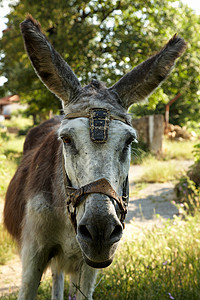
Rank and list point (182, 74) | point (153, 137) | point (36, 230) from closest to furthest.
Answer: point (36, 230)
point (182, 74)
point (153, 137)

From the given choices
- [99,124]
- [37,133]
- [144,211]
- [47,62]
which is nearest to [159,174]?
[144,211]

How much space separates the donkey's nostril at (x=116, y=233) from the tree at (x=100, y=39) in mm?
9228

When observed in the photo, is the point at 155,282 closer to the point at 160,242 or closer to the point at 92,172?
the point at 160,242

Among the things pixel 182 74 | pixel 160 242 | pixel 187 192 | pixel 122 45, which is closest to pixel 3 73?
pixel 122 45

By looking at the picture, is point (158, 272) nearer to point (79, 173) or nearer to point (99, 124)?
point (79, 173)

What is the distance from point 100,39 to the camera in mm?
11695

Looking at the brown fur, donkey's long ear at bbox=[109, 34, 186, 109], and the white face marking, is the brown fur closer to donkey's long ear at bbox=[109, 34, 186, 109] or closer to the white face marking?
the white face marking

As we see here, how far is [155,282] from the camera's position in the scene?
10.0ft

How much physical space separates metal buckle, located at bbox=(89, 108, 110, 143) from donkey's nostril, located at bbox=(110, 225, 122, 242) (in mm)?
547

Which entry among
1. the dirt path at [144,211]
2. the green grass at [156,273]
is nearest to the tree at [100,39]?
the dirt path at [144,211]

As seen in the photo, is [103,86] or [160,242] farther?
[160,242]

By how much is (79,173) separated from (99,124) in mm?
353

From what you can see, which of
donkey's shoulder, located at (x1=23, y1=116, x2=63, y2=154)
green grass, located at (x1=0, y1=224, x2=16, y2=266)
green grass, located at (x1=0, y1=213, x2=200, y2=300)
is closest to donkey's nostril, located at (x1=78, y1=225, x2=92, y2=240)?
green grass, located at (x1=0, y1=213, x2=200, y2=300)

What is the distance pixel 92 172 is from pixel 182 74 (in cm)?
1137
